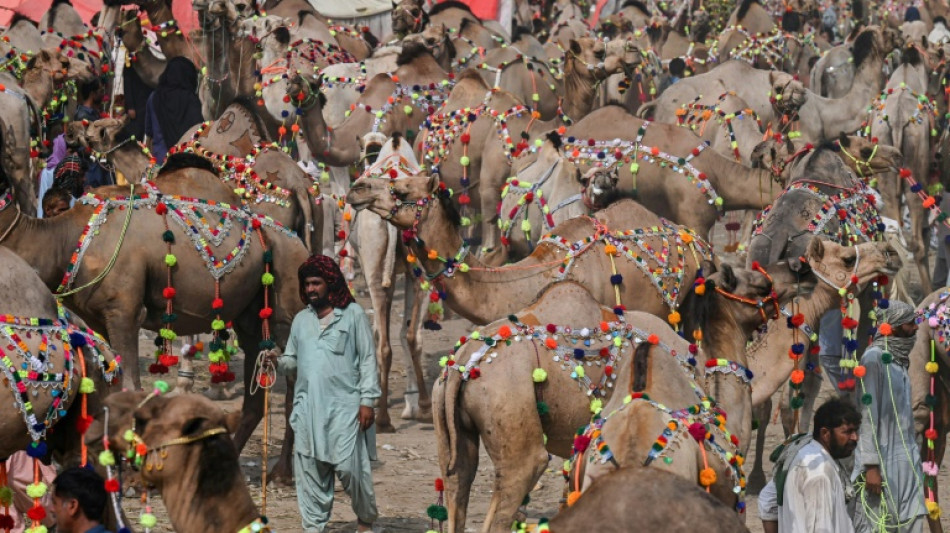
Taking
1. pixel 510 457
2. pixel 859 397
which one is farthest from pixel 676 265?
pixel 510 457

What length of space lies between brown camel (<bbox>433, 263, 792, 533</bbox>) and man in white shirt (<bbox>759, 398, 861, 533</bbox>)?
90cm

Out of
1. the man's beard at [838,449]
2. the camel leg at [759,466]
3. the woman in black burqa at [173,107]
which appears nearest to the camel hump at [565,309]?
the man's beard at [838,449]

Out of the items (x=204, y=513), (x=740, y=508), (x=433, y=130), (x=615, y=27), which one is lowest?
(x=615, y=27)

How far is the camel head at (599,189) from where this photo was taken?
11555 mm

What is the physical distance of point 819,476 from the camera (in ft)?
23.6

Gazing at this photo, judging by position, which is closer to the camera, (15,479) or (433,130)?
(15,479)

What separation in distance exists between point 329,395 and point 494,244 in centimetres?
590

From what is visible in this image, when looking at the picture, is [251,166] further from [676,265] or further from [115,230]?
[676,265]

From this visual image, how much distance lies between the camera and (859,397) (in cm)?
985

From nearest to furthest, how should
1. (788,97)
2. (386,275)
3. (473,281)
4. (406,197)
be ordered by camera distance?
1. (473,281)
2. (406,197)
3. (386,275)
4. (788,97)

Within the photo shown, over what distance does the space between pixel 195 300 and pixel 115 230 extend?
27.3 inches

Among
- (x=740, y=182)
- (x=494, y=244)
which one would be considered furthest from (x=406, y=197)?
(x=494, y=244)

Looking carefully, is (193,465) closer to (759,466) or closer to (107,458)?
(107,458)

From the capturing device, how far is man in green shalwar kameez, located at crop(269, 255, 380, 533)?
350 inches
